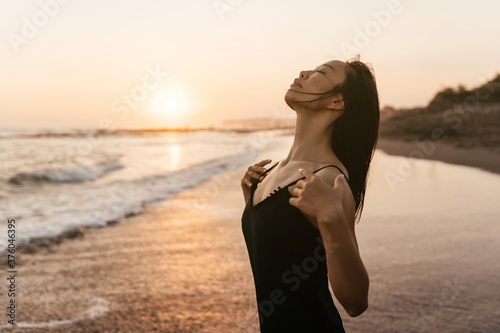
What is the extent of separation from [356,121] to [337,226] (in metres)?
0.54

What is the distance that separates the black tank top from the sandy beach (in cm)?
292

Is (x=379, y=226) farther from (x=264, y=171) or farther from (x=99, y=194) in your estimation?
(x=99, y=194)

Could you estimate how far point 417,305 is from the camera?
4.80m

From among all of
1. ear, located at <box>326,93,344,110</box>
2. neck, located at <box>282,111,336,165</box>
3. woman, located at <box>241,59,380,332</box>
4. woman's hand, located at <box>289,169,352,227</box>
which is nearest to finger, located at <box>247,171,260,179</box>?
woman, located at <box>241,59,380,332</box>

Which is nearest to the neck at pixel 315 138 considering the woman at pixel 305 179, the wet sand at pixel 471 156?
the woman at pixel 305 179

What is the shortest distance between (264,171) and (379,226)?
687 cm

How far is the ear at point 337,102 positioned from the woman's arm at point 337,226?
0.37 m

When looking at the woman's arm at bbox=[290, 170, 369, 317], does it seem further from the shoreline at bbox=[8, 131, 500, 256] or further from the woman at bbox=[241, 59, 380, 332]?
the shoreline at bbox=[8, 131, 500, 256]

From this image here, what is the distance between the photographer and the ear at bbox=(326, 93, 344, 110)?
1.65 meters

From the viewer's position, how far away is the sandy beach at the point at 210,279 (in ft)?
15.0

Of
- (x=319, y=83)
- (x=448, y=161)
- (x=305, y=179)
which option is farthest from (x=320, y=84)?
(x=448, y=161)

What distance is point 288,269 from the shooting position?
1644mm

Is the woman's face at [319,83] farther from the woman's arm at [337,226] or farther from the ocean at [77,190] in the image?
the ocean at [77,190]

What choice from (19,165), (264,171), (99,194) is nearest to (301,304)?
(264,171)
